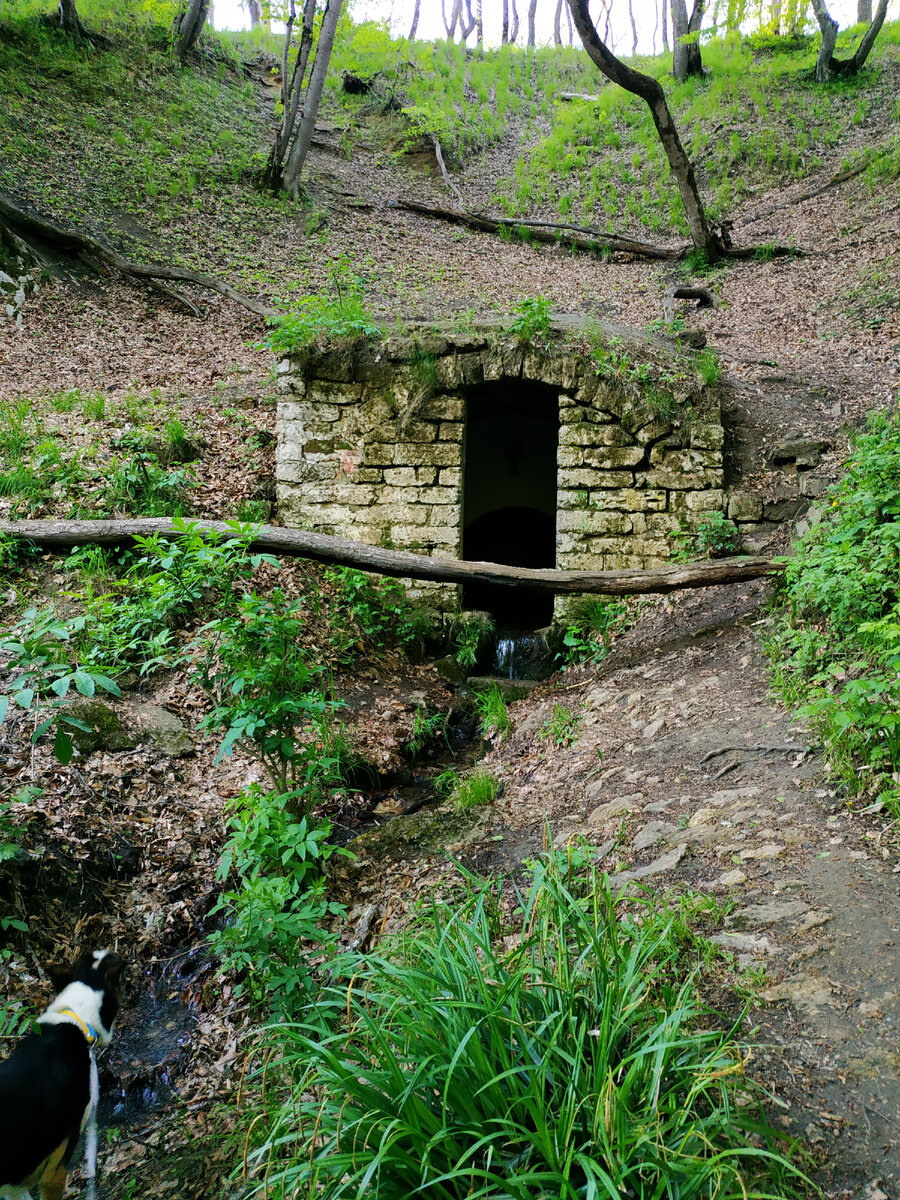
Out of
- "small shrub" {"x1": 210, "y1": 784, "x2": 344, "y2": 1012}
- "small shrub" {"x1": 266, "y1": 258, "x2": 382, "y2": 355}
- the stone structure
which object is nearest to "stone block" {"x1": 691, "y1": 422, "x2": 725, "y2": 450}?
the stone structure

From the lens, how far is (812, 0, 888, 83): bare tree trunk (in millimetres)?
12117

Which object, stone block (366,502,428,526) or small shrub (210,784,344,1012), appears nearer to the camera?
small shrub (210,784,344,1012)

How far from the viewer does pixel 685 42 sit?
1305 centimetres

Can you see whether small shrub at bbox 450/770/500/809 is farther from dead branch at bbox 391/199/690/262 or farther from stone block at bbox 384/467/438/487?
dead branch at bbox 391/199/690/262

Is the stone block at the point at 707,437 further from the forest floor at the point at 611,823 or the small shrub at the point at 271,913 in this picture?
the small shrub at the point at 271,913

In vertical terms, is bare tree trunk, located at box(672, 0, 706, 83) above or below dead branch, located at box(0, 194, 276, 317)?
above

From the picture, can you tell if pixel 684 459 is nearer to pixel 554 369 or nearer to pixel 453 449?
pixel 554 369

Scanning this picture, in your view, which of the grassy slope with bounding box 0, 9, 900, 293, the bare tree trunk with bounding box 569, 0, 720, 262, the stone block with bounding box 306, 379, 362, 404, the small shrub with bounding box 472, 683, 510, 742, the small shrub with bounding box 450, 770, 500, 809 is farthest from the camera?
the grassy slope with bounding box 0, 9, 900, 293

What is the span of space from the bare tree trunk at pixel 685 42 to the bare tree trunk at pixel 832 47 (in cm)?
202

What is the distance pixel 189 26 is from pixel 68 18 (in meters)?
2.15

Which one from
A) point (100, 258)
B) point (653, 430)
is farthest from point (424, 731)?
point (100, 258)

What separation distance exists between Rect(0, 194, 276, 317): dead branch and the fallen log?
4.93 m

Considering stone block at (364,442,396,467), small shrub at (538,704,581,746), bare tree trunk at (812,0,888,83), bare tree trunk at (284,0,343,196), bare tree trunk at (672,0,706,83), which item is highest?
bare tree trunk at (672,0,706,83)

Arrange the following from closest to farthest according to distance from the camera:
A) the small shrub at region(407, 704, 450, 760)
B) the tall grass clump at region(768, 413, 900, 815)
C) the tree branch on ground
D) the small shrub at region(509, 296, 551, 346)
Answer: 1. the tall grass clump at region(768, 413, 900, 815)
2. the small shrub at region(407, 704, 450, 760)
3. the small shrub at region(509, 296, 551, 346)
4. the tree branch on ground
